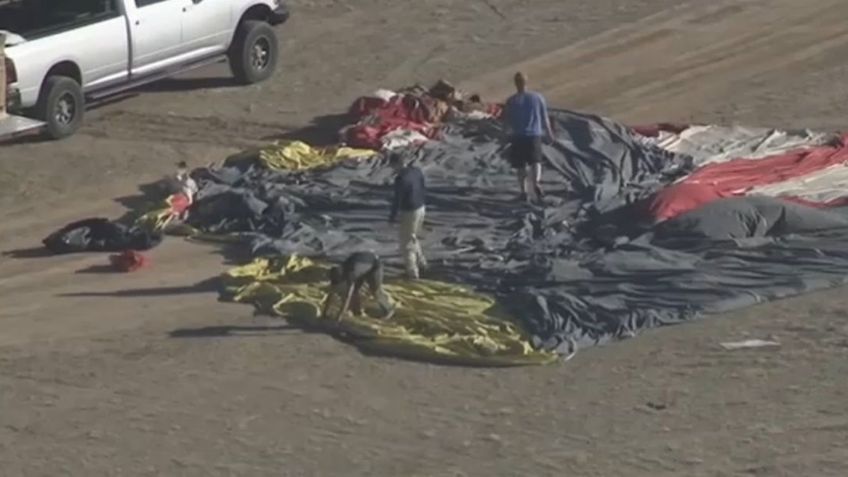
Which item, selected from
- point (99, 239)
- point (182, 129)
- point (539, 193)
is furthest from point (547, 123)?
point (182, 129)

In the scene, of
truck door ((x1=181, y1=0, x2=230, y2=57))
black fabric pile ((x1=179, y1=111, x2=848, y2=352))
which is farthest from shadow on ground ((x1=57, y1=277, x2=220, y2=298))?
→ truck door ((x1=181, y1=0, x2=230, y2=57))

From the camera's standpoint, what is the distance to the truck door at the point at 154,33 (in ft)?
88.1

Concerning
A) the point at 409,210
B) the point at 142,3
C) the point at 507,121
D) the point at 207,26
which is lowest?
the point at 409,210

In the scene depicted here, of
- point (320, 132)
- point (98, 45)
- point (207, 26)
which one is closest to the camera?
point (98, 45)

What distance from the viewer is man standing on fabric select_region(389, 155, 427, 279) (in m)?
20.2

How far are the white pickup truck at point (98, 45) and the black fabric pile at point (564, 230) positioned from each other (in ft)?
8.45

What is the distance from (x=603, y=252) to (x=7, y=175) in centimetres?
804

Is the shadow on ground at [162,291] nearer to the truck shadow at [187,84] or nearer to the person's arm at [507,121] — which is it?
the person's arm at [507,121]

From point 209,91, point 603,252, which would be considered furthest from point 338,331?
point 209,91

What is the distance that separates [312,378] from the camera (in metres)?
18.2

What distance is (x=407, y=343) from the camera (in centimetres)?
1884

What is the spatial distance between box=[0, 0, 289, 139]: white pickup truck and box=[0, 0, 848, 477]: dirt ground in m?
0.59

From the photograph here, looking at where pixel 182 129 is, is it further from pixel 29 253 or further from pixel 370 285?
pixel 370 285

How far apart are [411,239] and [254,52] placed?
353 inches
